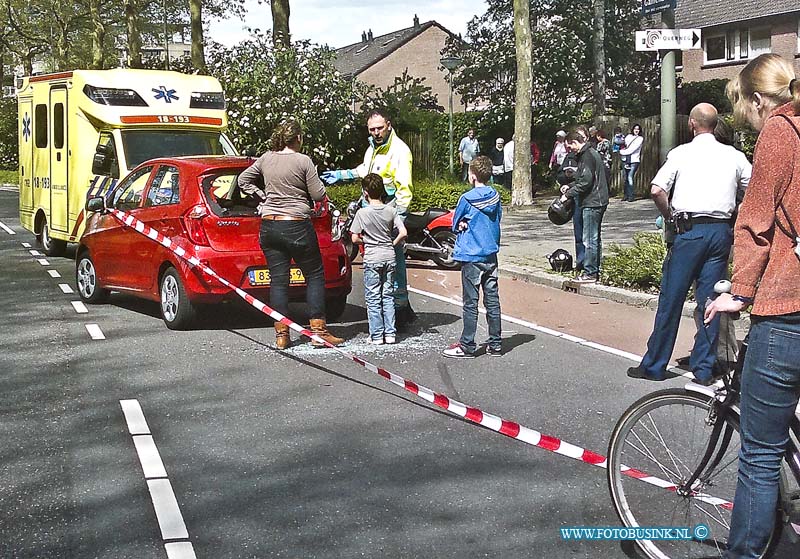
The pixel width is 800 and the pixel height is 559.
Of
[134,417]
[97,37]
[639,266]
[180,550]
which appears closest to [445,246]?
[639,266]

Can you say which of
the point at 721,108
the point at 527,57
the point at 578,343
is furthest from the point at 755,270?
the point at 721,108

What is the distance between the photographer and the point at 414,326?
1043 cm

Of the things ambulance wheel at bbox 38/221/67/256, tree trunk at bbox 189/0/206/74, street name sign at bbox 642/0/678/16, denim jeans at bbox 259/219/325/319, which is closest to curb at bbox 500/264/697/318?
street name sign at bbox 642/0/678/16

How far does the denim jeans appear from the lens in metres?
9.05

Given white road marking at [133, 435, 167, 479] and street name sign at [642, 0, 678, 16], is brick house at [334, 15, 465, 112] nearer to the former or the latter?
street name sign at [642, 0, 678, 16]

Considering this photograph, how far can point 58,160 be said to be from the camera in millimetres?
16141

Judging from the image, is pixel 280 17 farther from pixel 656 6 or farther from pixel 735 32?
pixel 735 32

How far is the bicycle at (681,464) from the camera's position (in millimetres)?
4059

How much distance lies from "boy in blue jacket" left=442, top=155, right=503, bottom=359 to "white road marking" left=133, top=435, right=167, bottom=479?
3.13m

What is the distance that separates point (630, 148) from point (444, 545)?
22.5 metres

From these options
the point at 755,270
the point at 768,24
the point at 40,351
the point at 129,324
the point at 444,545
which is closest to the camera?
the point at 755,270

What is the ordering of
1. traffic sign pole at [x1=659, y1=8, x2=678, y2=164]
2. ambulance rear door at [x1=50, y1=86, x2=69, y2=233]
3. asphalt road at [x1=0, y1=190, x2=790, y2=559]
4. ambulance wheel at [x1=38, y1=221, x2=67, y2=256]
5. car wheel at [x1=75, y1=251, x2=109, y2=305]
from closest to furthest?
asphalt road at [x1=0, y1=190, x2=790, y2=559], traffic sign pole at [x1=659, y1=8, x2=678, y2=164], car wheel at [x1=75, y1=251, x2=109, y2=305], ambulance rear door at [x1=50, y1=86, x2=69, y2=233], ambulance wheel at [x1=38, y1=221, x2=67, y2=256]

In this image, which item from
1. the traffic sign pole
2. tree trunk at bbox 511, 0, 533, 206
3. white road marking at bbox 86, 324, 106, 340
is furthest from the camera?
tree trunk at bbox 511, 0, 533, 206

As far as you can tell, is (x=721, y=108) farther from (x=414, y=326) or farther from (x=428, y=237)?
(x=414, y=326)
